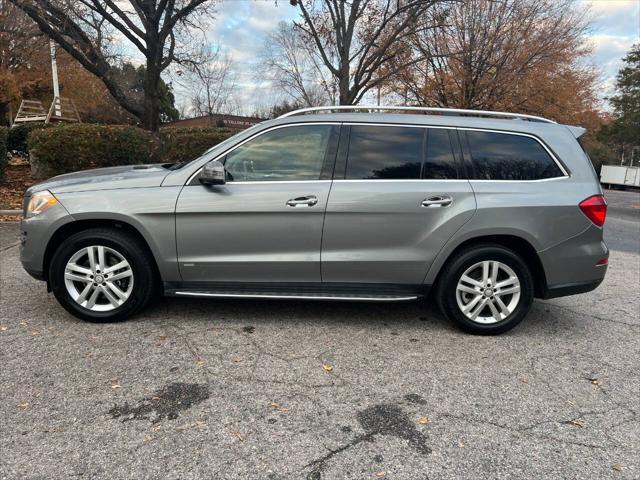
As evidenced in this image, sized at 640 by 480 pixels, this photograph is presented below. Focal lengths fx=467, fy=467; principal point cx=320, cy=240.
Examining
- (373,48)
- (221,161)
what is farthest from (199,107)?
(221,161)

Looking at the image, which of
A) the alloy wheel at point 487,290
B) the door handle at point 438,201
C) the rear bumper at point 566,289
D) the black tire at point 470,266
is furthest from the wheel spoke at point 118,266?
the rear bumper at point 566,289

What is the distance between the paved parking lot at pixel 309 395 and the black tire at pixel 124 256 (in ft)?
0.42

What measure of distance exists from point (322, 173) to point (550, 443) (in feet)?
8.01

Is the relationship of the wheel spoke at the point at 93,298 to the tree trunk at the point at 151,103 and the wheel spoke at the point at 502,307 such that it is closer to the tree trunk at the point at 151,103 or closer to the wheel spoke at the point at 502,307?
the wheel spoke at the point at 502,307

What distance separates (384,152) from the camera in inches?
153

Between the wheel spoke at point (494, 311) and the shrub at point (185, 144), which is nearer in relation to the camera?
the wheel spoke at point (494, 311)

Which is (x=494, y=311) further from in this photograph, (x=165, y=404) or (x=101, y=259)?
(x=101, y=259)

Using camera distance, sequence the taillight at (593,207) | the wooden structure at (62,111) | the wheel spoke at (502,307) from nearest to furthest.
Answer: the taillight at (593,207) < the wheel spoke at (502,307) < the wooden structure at (62,111)

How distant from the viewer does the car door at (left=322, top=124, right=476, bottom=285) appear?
12.3 ft

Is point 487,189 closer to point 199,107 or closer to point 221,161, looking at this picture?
point 221,161

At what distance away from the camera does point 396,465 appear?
237cm

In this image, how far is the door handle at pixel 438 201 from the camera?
377 centimetres

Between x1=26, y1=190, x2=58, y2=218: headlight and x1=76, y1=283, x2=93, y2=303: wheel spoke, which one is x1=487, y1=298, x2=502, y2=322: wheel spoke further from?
x1=26, y1=190, x2=58, y2=218: headlight

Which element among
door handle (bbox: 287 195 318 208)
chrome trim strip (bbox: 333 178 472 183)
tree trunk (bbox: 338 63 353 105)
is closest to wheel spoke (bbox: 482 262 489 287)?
chrome trim strip (bbox: 333 178 472 183)
